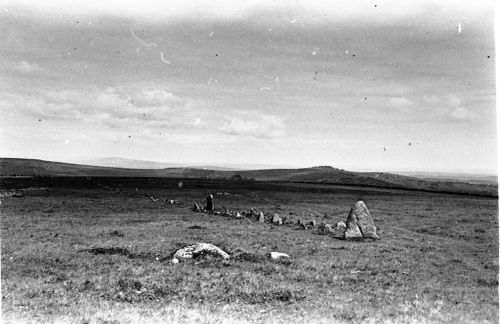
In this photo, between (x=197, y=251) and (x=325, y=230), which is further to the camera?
(x=325, y=230)

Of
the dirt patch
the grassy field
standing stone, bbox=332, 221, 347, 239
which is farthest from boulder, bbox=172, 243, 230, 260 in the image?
standing stone, bbox=332, 221, 347, 239

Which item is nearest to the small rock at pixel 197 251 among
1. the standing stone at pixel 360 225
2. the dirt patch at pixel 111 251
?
the dirt patch at pixel 111 251

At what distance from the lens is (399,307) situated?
14.8 meters

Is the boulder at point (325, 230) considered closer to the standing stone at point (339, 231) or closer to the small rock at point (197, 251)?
the standing stone at point (339, 231)

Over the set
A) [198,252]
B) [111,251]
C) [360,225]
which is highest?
[360,225]

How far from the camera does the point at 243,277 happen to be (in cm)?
1831

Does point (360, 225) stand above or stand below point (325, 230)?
above

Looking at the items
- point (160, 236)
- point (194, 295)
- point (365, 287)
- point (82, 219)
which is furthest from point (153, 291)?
point (82, 219)

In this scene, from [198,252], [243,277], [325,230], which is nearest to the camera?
[243,277]

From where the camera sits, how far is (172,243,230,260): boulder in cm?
2206

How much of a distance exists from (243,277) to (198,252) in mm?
4560

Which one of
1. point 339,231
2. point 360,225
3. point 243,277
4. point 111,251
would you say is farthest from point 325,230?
point 111,251

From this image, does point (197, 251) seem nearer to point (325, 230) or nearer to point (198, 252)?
point (198, 252)

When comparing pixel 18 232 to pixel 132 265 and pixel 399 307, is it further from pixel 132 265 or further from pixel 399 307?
pixel 399 307
